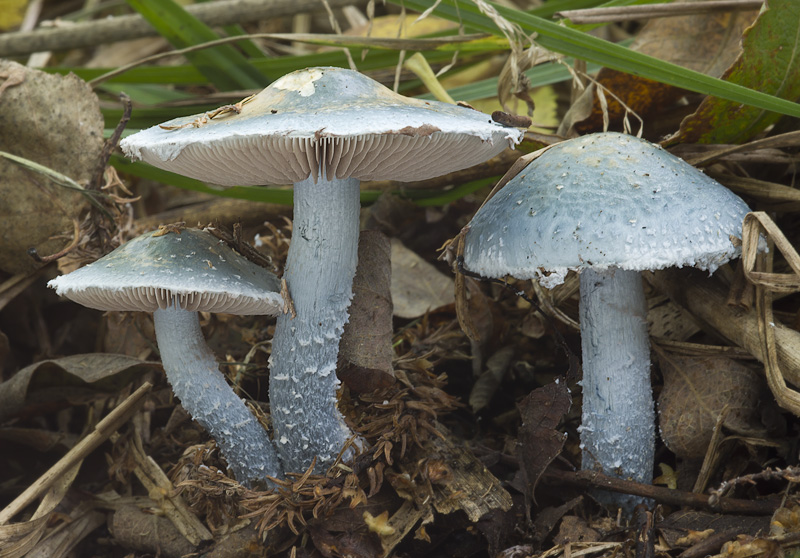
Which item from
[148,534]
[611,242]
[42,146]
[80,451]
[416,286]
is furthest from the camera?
[416,286]

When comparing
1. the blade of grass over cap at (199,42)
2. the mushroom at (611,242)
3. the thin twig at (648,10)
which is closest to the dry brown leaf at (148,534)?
the mushroom at (611,242)

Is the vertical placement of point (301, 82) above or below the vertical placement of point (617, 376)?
above

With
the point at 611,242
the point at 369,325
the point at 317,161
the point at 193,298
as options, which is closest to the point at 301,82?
the point at 317,161

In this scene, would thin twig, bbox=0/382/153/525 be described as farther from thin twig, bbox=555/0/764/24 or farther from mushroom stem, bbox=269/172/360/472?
thin twig, bbox=555/0/764/24

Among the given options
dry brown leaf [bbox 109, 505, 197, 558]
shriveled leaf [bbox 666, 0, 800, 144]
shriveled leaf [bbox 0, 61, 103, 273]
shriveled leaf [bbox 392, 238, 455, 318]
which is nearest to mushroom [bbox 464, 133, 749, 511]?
shriveled leaf [bbox 666, 0, 800, 144]

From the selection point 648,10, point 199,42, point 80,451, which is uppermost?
point 648,10

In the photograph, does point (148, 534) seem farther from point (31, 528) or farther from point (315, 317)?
point (315, 317)

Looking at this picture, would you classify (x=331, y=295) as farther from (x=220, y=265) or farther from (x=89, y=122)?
(x=89, y=122)
